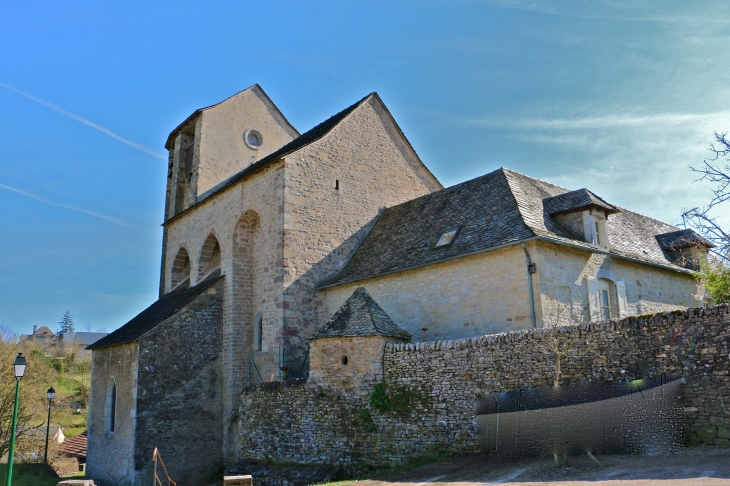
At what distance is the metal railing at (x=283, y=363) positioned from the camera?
54.4 ft

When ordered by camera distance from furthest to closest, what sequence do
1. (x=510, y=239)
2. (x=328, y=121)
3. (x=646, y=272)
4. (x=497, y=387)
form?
1. (x=328, y=121)
2. (x=646, y=272)
3. (x=510, y=239)
4. (x=497, y=387)

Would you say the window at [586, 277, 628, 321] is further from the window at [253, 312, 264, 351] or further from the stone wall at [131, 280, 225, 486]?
the stone wall at [131, 280, 225, 486]

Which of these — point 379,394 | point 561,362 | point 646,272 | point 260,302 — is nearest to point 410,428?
point 379,394

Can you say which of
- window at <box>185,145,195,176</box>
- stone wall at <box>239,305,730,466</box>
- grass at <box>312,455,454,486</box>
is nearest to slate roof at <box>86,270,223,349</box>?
stone wall at <box>239,305,730,466</box>

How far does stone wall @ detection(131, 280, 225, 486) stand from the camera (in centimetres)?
1677

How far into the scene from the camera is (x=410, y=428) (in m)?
11.8

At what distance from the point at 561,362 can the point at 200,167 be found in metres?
18.0

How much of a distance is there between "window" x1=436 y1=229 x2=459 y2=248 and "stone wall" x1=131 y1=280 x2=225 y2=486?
8.00 meters

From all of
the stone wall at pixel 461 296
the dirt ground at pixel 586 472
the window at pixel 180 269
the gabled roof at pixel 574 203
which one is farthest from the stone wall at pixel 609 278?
the window at pixel 180 269

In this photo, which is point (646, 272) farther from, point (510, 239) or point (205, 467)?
point (205, 467)

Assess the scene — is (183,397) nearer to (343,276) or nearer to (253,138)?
(343,276)

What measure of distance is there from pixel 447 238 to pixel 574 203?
140 inches

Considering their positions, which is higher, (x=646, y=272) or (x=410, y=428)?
(x=646, y=272)

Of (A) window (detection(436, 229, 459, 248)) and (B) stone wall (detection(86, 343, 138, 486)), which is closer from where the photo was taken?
(A) window (detection(436, 229, 459, 248))
